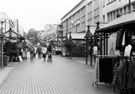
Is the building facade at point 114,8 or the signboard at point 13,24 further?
the signboard at point 13,24

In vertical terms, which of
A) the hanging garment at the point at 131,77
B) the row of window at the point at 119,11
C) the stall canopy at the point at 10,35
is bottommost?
the hanging garment at the point at 131,77

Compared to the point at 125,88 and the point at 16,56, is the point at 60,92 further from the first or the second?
the point at 16,56

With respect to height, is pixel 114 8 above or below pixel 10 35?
above

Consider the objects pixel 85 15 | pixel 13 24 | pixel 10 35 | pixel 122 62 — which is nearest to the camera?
pixel 122 62

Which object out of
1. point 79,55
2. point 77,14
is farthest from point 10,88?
point 77,14

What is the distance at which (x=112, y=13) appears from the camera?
46.3 m

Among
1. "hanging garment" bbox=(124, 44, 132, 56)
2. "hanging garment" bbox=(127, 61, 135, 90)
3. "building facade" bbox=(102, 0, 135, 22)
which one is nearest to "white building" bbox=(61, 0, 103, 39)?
"building facade" bbox=(102, 0, 135, 22)

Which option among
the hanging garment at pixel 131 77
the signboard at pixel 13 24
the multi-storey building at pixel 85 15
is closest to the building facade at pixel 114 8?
the multi-storey building at pixel 85 15

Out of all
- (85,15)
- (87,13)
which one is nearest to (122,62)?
(87,13)

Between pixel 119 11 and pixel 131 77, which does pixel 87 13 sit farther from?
pixel 131 77

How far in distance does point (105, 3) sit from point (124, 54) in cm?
4049

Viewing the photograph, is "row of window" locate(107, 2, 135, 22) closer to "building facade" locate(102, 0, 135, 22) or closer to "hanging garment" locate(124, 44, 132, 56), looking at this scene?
"building facade" locate(102, 0, 135, 22)

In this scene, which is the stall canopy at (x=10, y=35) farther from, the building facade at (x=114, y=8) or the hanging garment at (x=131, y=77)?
the hanging garment at (x=131, y=77)

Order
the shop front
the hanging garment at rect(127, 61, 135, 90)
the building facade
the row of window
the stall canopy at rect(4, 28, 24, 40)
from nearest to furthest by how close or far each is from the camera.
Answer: the hanging garment at rect(127, 61, 135, 90) → the shop front → the stall canopy at rect(4, 28, 24, 40) → the row of window → the building facade
